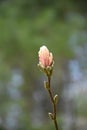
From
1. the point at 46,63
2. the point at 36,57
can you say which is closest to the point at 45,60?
the point at 46,63

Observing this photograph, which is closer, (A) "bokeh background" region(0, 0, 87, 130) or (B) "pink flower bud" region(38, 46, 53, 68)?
(B) "pink flower bud" region(38, 46, 53, 68)

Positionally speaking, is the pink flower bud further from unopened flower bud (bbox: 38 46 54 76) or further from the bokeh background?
the bokeh background

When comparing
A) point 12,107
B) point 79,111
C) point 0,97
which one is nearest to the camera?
point 12,107

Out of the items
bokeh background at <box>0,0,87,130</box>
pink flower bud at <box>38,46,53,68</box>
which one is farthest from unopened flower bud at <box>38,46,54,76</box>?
bokeh background at <box>0,0,87,130</box>

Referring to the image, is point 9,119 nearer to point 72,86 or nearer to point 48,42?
point 48,42

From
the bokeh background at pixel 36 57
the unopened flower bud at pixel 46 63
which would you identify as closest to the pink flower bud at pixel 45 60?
the unopened flower bud at pixel 46 63

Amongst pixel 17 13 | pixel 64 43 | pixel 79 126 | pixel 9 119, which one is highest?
pixel 17 13

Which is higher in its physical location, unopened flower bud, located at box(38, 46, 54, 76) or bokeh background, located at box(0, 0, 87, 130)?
unopened flower bud, located at box(38, 46, 54, 76)

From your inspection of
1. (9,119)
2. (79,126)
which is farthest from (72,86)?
(9,119)
